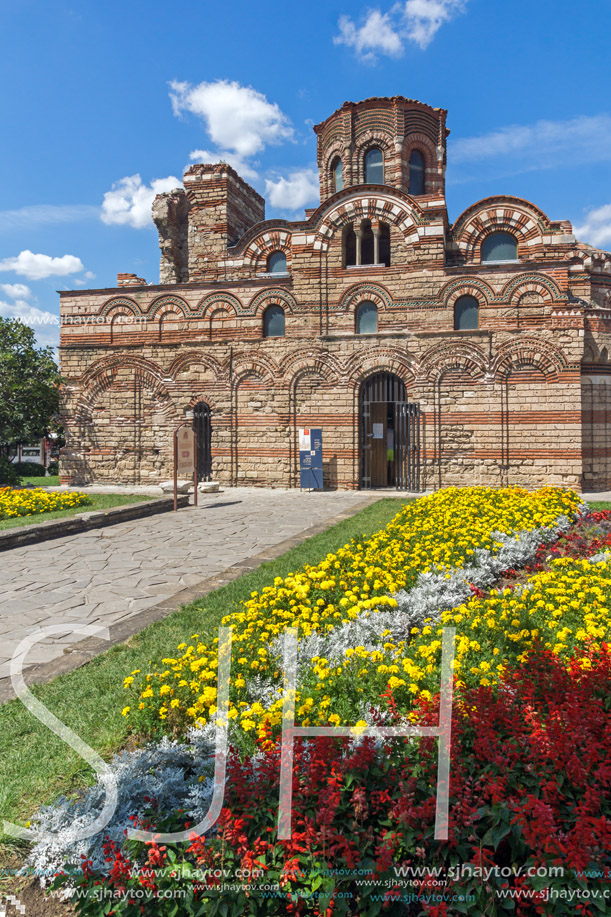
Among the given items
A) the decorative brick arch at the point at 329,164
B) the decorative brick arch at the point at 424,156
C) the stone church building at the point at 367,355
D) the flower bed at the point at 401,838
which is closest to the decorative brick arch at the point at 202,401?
the stone church building at the point at 367,355

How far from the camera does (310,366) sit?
16.3 m

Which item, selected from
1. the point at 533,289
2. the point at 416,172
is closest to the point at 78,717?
the point at 533,289

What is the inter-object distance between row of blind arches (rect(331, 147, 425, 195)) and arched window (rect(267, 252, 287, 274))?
13.3 ft

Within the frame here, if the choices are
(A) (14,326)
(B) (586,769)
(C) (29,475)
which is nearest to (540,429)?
(B) (586,769)

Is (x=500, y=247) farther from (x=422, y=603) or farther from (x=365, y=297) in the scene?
(x=422, y=603)

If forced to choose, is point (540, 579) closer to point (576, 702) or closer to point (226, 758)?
point (576, 702)

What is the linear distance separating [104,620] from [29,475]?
2127 cm

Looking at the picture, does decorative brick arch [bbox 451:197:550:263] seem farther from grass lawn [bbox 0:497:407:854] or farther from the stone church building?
grass lawn [bbox 0:497:407:854]

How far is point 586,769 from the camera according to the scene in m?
2.08

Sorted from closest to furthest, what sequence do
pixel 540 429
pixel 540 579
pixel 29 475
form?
pixel 540 579 → pixel 540 429 → pixel 29 475

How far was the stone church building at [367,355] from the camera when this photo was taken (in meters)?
15.1

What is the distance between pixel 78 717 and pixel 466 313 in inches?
582

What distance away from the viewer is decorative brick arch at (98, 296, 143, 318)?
58.6ft

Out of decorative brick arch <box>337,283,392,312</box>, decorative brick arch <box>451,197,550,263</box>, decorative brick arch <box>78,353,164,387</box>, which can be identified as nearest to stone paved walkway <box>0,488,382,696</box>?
decorative brick arch <box>337,283,392,312</box>
